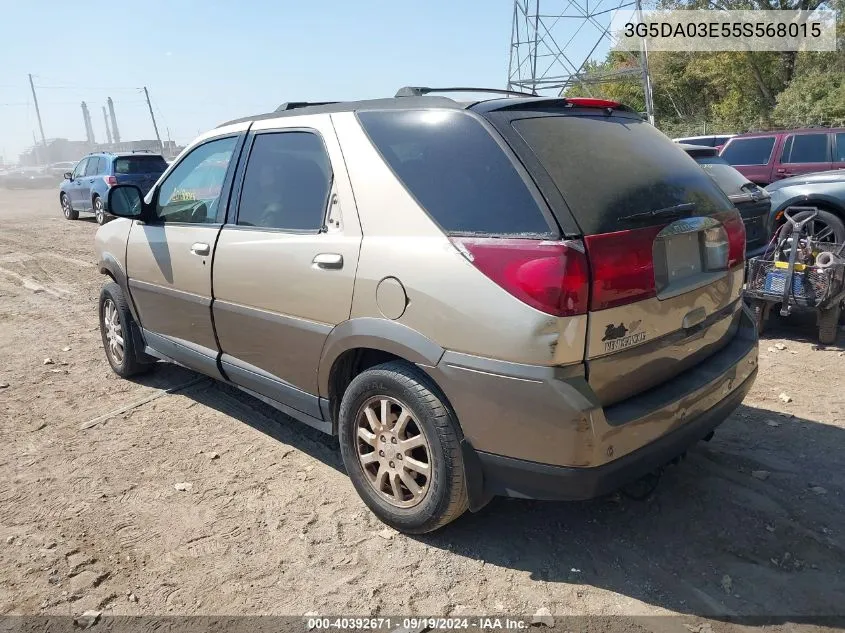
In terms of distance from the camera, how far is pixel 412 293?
2643 mm

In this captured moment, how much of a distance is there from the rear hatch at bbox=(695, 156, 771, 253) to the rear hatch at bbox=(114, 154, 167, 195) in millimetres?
13118

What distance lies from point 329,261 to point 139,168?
15.0 metres

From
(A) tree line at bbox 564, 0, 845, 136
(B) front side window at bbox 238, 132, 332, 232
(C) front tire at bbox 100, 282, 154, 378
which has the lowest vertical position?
(C) front tire at bbox 100, 282, 154, 378

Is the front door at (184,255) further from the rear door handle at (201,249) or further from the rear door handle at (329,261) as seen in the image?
the rear door handle at (329,261)

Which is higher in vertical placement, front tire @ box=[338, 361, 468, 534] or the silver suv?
the silver suv

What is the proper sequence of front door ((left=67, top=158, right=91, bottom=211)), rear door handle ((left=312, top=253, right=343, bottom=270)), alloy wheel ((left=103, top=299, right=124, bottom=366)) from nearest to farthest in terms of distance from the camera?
rear door handle ((left=312, top=253, right=343, bottom=270))
alloy wheel ((left=103, top=299, right=124, bottom=366))
front door ((left=67, top=158, right=91, bottom=211))

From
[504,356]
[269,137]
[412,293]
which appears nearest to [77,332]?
[269,137]

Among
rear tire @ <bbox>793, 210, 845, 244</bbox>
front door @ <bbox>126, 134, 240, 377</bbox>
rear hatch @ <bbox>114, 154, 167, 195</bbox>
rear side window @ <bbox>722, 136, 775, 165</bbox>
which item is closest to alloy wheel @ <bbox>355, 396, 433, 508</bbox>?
front door @ <bbox>126, 134, 240, 377</bbox>

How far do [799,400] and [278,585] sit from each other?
3.58 meters

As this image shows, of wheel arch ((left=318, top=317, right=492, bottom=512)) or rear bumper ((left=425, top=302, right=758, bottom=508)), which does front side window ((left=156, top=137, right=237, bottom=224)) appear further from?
rear bumper ((left=425, top=302, right=758, bottom=508))

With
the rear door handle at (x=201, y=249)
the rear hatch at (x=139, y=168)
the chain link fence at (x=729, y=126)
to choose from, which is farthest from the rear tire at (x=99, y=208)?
the chain link fence at (x=729, y=126)

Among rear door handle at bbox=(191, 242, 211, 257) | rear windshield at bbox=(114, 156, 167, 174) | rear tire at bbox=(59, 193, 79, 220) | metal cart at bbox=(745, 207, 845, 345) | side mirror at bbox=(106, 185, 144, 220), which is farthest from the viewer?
rear tire at bbox=(59, 193, 79, 220)

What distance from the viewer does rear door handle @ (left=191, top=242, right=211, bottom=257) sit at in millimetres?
3810

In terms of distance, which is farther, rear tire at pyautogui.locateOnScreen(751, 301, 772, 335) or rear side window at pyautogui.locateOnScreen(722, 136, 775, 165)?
rear side window at pyautogui.locateOnScreen(722, 136, 775, 165)
